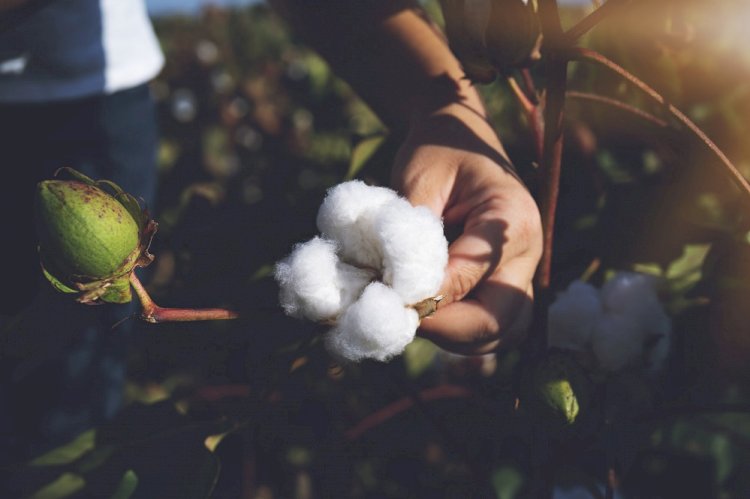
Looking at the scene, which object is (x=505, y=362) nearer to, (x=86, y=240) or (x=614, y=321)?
(x=614, y=321)

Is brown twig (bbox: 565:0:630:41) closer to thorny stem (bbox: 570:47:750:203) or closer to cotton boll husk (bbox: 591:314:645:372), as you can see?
thorny stem (bbox: 570:47:750:203)

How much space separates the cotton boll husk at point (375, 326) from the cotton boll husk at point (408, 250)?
1 centimetres

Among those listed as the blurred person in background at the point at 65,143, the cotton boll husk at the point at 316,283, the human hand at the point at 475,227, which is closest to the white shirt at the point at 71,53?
the blurred person in background at the point at 65,143

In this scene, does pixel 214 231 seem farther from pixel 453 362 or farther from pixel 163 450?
pixel 453 362

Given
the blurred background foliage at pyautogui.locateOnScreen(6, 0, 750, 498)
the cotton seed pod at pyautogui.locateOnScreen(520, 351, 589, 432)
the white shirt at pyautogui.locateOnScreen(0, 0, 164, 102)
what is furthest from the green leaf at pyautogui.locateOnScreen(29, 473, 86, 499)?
the white shirt at pyautogui.locateOnScreen(0, 0, 164, 102)

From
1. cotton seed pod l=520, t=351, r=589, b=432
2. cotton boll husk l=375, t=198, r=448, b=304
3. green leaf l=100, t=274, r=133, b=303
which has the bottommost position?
cotton seed pod l=520, t=351, r=589, b=432

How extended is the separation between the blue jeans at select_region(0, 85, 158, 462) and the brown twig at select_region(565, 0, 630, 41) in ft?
2.73

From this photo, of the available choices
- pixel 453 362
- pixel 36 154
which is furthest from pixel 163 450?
pixel 36 154

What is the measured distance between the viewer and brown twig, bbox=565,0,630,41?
22.0 inches

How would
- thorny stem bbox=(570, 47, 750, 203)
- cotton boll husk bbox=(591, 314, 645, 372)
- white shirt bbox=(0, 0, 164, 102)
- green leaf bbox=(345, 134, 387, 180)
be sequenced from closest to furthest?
thorny stem bbox=(570, 47, 750, 203) < cotton boll husk bbox=(591, 314, 645, 372) < green leaf bbox=(345, 134, 387, 180) < white shirt bbox=(0, 0, 164, 102)

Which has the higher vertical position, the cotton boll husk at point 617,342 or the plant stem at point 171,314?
the plant stem at point 171,314

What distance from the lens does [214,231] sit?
791mm

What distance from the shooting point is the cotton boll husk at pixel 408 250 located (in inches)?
21.8

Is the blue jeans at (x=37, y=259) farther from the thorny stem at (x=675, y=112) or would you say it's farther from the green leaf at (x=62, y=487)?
the thorny stem at (x=675, y=112)
